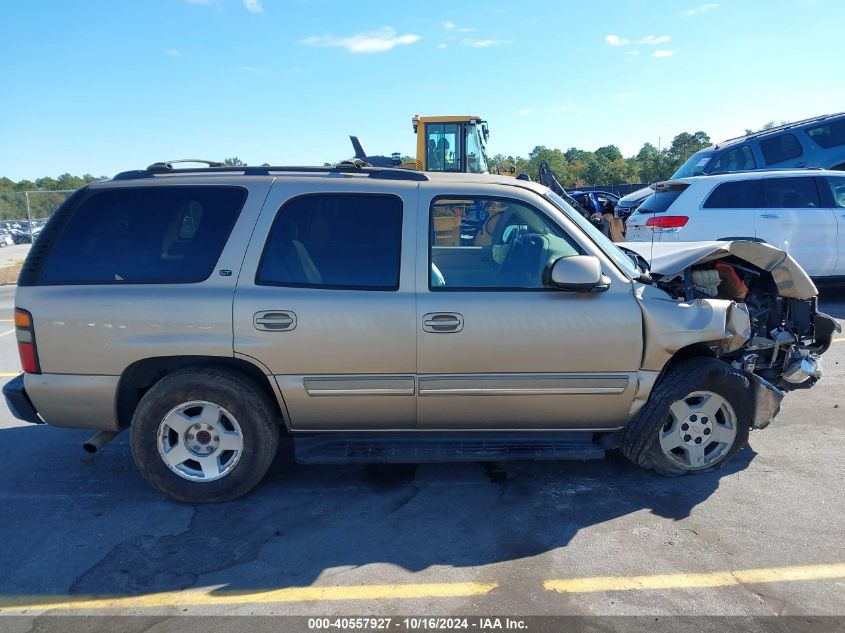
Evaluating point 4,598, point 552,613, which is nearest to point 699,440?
point 552,613

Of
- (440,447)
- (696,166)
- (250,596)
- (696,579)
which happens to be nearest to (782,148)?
(696,166)

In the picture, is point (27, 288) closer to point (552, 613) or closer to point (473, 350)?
point (473, 350)

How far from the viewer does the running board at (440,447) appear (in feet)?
12.3

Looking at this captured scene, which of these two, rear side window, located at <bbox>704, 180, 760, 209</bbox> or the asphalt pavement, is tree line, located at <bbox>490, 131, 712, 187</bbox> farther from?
the asphalt pavement

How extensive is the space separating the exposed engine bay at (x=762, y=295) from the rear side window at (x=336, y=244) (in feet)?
6.04

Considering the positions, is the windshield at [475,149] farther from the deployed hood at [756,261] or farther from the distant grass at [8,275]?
the distant grass at [8,275]

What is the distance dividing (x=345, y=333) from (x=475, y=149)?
12.5 metres

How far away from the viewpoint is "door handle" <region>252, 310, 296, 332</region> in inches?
141

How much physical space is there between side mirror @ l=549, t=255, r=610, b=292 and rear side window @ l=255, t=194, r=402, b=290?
0.94 meters

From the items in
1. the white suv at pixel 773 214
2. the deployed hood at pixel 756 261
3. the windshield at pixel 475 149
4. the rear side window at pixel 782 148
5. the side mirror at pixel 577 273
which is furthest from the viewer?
the windshield at pixel 475 149

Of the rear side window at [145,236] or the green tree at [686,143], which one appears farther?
the green tree at [686,143]

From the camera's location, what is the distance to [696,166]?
12.7 m

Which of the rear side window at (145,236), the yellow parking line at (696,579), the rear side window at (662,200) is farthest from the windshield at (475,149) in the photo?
the yellow parking line at (696,579)

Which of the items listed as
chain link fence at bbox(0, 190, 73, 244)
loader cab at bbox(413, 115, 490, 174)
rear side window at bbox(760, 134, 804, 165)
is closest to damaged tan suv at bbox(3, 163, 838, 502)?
rear side window at bbox(760, 134, 804, 165)
